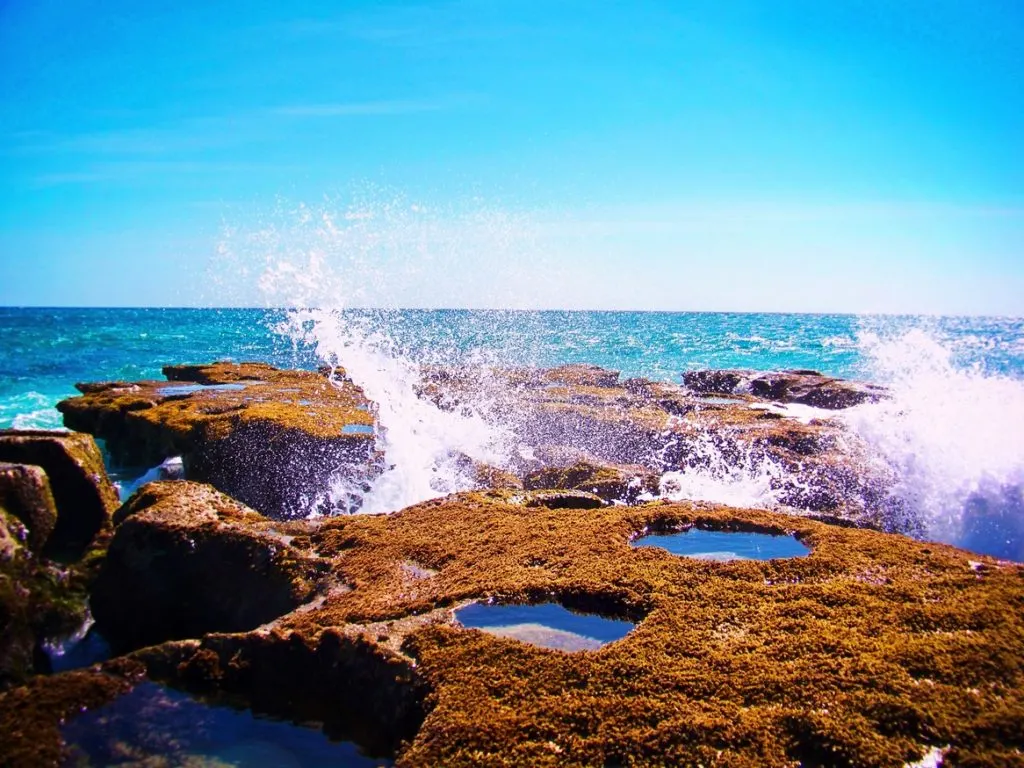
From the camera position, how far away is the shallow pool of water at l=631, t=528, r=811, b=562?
21.0 feet

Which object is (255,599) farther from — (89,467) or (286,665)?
(89,467)

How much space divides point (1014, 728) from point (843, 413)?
13.8 m

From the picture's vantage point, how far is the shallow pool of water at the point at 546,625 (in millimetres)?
4855

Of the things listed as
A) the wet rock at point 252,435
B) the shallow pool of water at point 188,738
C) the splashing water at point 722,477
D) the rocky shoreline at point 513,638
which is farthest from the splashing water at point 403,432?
the shallow pool of water at point 188,738

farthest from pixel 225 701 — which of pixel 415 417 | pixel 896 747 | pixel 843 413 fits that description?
pixel 843 413

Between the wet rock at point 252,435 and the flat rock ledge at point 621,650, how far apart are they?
508 cm

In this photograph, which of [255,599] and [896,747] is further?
[255,599]

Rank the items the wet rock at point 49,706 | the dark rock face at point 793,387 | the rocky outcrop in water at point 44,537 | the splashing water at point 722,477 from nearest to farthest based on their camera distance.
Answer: the wet rock at point 49,706 < the rocky outcrop in water at point 44,537 < the splashing water at point 722,477 < the dark rock face at point 793,387

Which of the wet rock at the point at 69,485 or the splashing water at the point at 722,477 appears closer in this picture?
the wet rock at the point at 69,485

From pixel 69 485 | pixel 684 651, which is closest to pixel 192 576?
pixel 69 485

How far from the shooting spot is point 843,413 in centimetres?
1650

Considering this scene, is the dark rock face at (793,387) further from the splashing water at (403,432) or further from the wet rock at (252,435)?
the wet rock at (252,435)

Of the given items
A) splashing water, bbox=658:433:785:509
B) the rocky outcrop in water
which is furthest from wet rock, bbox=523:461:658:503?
the rocky outcrop in water

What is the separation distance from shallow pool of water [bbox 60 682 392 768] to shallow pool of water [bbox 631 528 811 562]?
3441 mm
